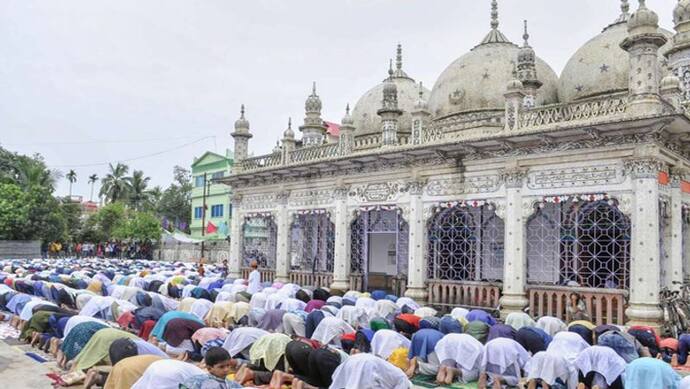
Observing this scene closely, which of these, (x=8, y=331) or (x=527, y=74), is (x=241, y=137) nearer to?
(x=527, y=74)

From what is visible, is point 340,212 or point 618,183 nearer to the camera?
point 618,183

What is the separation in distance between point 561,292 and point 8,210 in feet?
118

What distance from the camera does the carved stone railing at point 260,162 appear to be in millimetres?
22141

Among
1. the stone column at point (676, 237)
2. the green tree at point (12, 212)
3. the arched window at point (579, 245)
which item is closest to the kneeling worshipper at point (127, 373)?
the arched window at point (579, 245)

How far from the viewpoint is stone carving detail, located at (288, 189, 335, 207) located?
65.0ft

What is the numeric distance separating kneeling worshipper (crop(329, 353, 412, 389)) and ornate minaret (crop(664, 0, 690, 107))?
14271mm

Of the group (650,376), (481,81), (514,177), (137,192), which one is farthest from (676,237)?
(137,192)

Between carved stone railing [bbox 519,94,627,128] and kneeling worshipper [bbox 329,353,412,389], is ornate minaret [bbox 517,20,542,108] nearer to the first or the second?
carved stone railing [bbox 519,94,627,128]

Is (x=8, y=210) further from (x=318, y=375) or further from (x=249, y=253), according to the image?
(x=318, y=375)

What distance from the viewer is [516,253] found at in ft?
48.3

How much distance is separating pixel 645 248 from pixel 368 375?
836 cm

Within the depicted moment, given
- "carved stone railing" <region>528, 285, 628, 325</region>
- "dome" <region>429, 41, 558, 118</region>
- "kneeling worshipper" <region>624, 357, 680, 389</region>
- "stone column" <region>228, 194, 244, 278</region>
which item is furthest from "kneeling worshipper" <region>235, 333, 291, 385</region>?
"stone column" <region>228, 194, 244, 278</region>

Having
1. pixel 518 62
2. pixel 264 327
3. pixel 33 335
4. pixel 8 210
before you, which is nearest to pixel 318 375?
pixel 264 327

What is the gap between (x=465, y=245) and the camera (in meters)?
17.4
